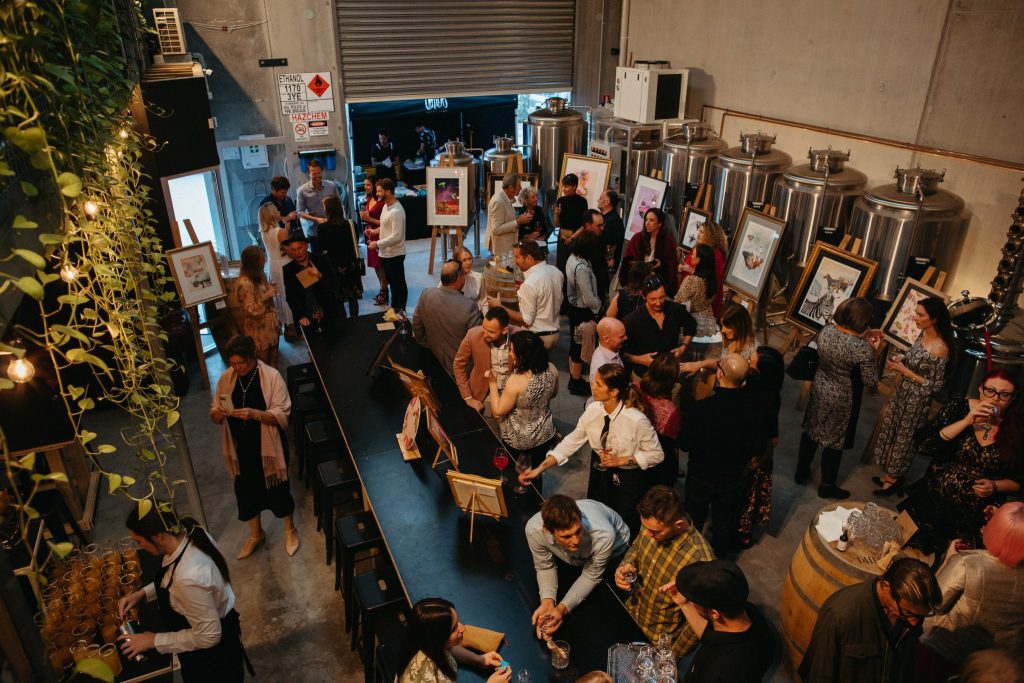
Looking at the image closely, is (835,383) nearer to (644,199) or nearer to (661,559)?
(661,559)

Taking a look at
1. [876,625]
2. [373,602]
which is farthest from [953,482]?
[373,602]

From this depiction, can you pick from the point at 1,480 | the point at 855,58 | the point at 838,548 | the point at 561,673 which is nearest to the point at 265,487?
the point at 561,673

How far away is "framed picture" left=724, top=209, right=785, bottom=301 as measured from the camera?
7.39 meters

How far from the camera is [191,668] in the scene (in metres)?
3.47

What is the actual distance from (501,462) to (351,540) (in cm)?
104

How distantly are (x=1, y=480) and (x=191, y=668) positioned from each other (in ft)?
6.88

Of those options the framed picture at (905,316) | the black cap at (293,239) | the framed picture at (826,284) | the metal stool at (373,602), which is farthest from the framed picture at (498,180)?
the metal stool at (373,602)

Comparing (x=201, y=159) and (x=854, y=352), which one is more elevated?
(x=201, y=159)

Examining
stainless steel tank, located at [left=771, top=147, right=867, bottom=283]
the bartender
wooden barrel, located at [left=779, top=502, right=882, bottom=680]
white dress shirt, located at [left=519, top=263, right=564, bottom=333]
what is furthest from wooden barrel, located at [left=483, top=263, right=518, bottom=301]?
the bartender

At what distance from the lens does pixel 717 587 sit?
2770 mm

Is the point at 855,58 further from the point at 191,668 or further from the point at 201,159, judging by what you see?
the point at 191,668

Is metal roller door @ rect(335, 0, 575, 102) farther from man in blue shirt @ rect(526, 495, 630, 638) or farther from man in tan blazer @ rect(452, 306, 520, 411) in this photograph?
man in blue shirt @ rect(526, 495, 630, 638)

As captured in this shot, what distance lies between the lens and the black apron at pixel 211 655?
335 centimetres

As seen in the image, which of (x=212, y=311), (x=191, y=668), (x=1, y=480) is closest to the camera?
(x=1, y=480)
